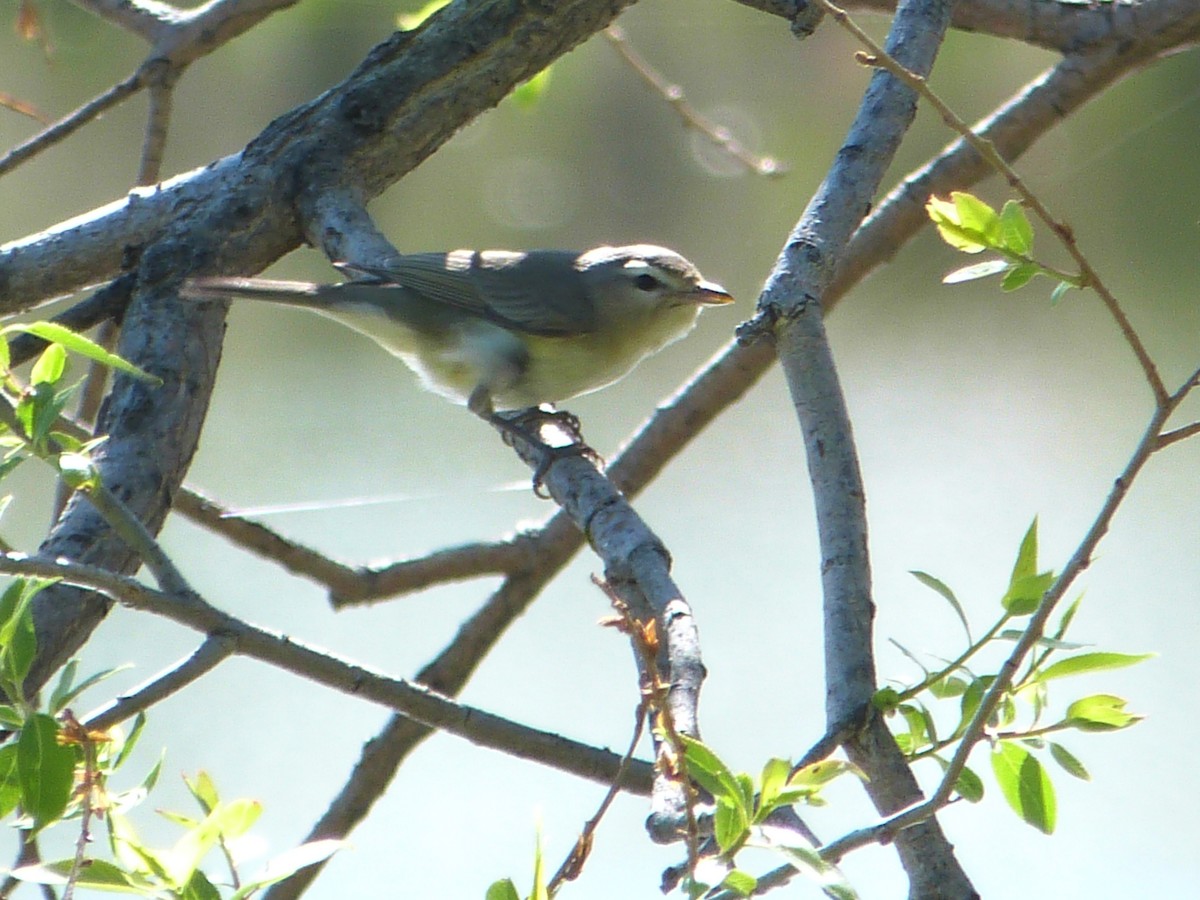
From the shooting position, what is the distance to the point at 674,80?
29.1ft

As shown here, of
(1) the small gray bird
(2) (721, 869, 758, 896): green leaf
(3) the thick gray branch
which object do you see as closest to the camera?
(2) (721, 869, 758, 896): green leaf

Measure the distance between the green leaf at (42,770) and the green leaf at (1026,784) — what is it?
0.62 m

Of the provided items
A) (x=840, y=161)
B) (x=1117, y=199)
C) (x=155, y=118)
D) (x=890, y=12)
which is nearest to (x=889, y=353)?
(x=1117, y=199)

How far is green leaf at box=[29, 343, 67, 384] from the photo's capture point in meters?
0.94

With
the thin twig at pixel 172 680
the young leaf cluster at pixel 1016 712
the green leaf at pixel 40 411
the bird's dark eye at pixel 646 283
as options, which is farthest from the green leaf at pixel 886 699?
the bird's dark eye at pixel 646 283

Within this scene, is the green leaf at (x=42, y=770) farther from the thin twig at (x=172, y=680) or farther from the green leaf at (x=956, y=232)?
the green leaf at (x=956, y=232)

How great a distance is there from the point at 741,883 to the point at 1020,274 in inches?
22.5

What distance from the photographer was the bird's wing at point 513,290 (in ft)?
7.83

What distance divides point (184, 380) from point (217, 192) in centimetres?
32

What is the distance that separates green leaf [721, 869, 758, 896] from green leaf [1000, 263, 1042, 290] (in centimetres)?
54

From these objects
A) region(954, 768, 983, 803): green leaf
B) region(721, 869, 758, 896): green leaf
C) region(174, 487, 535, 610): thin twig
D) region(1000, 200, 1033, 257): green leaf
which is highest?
region(174, 487, 535, 610): thin twig

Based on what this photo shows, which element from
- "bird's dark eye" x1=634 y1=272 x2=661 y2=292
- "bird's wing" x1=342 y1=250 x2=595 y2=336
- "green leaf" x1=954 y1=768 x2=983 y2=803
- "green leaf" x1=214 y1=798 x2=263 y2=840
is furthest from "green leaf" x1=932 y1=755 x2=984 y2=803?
"bird's dark eye" x1=634 y1=272 x2=661 y2=292

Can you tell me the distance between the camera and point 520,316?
243 cm

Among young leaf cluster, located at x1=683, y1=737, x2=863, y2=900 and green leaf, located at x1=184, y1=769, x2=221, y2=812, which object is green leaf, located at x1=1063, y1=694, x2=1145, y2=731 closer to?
young leaf cluster, located at x1=683, y1=737, x2=863, y2=900
